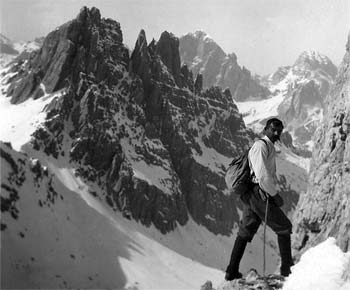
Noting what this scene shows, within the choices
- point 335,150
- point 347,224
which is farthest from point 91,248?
point 347,224

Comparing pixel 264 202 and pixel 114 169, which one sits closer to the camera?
pixel 264 202

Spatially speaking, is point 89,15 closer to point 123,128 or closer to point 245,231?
point 123,128

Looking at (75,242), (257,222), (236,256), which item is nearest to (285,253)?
(257,222)

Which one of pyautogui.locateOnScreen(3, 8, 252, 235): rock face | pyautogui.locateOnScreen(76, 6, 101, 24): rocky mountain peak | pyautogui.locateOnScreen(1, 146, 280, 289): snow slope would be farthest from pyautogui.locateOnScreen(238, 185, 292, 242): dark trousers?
pyautogui.locateOnScreen(76, 6, 101, 24): rocky mountain peak

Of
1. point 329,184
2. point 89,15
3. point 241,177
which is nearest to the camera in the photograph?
point 241,177

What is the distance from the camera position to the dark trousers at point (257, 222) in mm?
11562

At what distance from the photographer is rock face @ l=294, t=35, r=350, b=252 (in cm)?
1656

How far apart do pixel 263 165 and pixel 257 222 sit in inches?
61.5

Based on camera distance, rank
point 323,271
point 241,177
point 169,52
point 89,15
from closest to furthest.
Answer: point 323,271 < point 241,177 < point 89,15 < point 169,52

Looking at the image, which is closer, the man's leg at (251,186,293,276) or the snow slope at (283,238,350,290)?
the snow slope at (283,238,350,290)

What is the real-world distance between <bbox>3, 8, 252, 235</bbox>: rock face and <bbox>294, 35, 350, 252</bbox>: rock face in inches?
3783

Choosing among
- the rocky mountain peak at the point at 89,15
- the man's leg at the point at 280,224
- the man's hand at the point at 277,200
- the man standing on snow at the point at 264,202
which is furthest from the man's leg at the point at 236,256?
the rocky mountain peak at the point at 89,15

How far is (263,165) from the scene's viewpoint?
11.3m

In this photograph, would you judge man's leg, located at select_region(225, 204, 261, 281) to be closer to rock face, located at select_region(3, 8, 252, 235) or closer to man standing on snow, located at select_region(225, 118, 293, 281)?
man standing on snow, located at select_region(225, 118, 293, 281)
